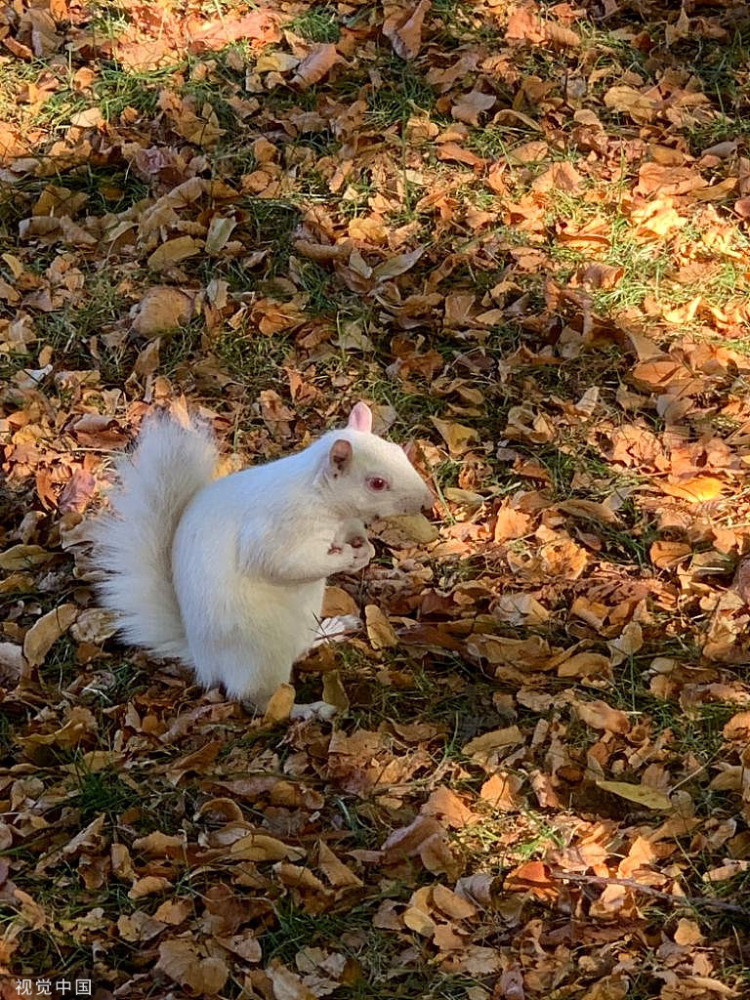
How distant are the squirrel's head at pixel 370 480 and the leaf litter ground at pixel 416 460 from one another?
1.41 ft

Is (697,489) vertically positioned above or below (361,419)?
below

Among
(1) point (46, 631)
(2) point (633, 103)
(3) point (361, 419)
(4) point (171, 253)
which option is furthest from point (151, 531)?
(2) point (633, 103)

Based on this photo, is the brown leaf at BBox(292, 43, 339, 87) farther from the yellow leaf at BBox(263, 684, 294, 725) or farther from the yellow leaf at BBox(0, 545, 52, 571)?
the yellow leaf at BBox(263, 684, 294, 725)

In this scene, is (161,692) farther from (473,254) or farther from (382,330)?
(473,254)

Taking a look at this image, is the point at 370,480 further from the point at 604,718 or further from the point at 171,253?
the point at 171,253

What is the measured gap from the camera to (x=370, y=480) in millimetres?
2793

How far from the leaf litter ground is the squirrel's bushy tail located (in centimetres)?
15

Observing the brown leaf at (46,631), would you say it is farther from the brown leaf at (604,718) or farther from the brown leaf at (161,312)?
the brown leaf at (604,718)

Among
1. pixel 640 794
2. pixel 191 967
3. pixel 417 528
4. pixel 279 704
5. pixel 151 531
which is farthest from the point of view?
pixel 417 528

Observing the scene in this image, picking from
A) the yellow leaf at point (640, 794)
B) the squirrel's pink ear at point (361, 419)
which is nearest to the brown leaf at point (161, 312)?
the squirrel's pink ear at point (361, 419)

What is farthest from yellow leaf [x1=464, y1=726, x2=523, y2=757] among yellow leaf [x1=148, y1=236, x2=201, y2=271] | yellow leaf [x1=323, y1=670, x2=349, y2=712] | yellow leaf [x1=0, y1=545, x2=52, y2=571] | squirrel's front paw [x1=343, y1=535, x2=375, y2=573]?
yellow leaf [x1=148, y1=236, x2=201, y2=271]

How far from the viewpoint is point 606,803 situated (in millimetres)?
2689

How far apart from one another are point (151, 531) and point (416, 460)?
33.9 inches

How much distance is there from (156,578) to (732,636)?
1.33m
